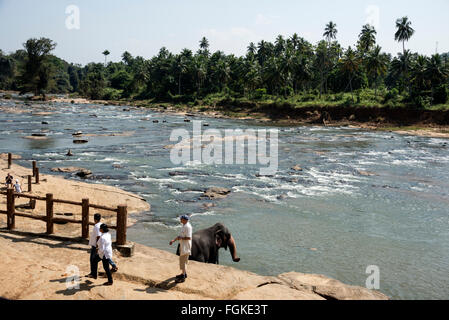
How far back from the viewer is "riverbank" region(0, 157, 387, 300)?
9164 mm

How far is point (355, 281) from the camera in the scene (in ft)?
42.3

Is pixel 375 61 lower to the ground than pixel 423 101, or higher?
higher

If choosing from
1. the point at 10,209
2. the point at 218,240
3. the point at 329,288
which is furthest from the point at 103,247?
the point at 329,288

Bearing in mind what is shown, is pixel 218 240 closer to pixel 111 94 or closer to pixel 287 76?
pixel 287 76

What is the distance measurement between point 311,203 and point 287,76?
64001mm

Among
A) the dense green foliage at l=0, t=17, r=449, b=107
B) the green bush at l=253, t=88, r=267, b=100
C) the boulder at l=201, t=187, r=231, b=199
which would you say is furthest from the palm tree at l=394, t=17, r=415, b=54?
the boulder at l=201, t=187, r=231, b=199

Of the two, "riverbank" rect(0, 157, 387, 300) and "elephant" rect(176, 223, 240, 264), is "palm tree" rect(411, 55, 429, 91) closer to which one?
"riverbank" rect(0, 157, 387, 300)

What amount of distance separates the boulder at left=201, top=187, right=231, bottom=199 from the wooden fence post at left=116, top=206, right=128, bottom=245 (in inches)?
411

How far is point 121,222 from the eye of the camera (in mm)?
11305

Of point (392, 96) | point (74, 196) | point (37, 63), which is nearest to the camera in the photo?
point (74, 196)
